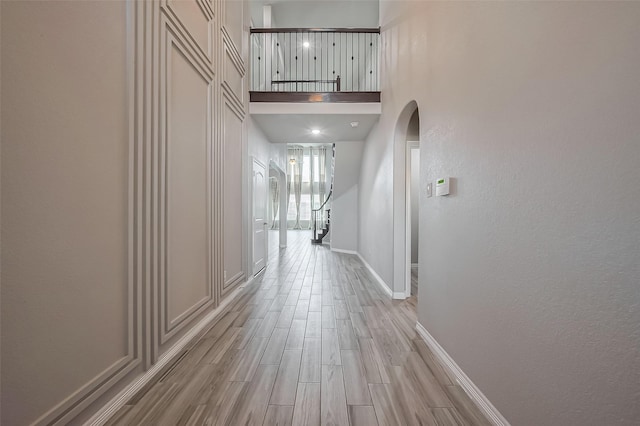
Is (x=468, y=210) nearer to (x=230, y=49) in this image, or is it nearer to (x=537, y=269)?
(x=537, y=269)

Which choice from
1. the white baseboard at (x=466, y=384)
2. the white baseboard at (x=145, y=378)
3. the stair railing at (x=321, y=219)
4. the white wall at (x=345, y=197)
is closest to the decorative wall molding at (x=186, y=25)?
the white baseboard at (x=145, y=378)

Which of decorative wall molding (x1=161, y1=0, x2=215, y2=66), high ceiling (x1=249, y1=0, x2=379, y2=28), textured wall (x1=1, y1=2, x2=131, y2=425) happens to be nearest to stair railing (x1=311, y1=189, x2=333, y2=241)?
high ceiling (x1=249, y1=0, x2=379, y2=28)

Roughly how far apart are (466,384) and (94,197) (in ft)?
7.83

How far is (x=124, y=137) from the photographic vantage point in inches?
63.8

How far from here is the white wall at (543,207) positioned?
85 cm

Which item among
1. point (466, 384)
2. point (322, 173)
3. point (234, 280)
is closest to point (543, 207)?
Result: point (466, 384)

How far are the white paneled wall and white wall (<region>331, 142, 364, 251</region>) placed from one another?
4.93 meters

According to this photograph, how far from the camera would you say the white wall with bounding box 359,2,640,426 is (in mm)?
847

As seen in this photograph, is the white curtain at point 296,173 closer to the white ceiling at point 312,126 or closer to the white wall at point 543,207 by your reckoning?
the white ceiling at point 312,126

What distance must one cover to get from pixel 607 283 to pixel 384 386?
1.35 meters

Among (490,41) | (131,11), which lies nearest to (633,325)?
(490,41)

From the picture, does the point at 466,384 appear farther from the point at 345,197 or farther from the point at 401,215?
the point at 345,197

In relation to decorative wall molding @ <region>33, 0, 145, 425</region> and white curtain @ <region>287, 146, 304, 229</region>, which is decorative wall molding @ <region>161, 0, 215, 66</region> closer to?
decorative wall molding @ <region>33, 0, 145, 425</region>

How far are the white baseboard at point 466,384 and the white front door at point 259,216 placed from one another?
3.15 meters
